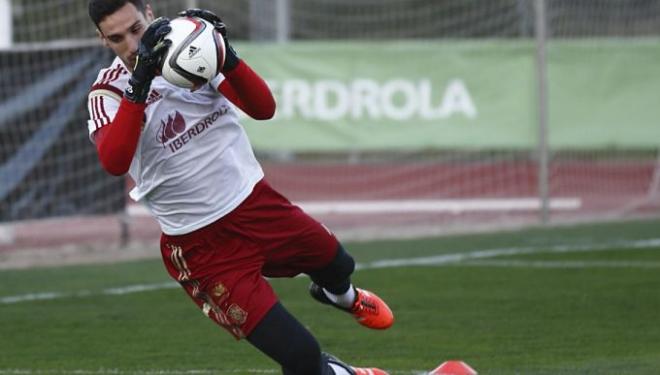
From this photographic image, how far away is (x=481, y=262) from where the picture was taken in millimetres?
11844

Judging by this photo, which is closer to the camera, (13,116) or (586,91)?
(13,116)

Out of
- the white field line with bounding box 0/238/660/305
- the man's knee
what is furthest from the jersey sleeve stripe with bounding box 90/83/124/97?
the white field line with bounding box 0/238/660/305

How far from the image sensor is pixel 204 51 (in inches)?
213

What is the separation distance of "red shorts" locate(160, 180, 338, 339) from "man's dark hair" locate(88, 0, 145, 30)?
33.9 inches

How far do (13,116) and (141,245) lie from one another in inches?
71.1

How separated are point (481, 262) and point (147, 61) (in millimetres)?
6855

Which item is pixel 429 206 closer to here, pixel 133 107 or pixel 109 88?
pixel 109 88

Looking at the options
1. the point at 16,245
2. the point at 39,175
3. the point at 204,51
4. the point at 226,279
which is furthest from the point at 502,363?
the point at 16,245

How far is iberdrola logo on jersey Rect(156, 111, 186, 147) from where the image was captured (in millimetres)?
5672

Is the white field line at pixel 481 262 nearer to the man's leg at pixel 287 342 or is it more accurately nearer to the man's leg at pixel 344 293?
the man's leg at pixel 344 293

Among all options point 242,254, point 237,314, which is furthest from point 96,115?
point 237,314

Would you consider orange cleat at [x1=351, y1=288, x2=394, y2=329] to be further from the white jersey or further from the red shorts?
the white jersey

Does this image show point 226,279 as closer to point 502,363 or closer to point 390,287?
point 502,363

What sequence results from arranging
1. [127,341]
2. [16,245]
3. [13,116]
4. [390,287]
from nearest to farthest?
[127,341] → [390,287] → [13,116] → [16,245]
